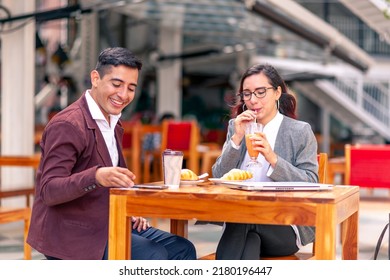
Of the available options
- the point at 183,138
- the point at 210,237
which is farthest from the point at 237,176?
the point at 183,138

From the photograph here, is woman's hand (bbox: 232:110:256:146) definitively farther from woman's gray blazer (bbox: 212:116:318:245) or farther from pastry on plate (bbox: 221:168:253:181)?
pastry on plate (bbox: 221:168:253:181)

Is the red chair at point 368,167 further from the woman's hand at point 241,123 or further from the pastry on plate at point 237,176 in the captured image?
the pastry on plate at point 237,176

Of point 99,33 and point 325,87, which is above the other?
point 99,33

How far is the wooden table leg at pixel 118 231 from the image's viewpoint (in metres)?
2.21

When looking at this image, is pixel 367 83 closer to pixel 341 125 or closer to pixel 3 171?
pixel 341 125

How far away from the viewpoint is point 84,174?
224 centimetres

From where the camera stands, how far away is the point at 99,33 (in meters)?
20.0

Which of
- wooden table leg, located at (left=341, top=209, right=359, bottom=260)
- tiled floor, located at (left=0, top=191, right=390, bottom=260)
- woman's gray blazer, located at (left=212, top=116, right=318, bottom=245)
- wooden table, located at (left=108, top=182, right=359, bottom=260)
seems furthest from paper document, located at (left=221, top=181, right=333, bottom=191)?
tiled floor, located at (left=0, top=191, right=390, bottom=260)

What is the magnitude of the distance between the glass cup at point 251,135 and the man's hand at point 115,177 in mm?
511

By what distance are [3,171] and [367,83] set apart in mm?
15822

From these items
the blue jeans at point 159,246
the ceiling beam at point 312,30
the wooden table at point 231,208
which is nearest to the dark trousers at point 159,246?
the blue jeans at point 159,246

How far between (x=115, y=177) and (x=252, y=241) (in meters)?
0.56

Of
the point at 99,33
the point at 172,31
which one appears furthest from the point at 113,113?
the point at 99,33

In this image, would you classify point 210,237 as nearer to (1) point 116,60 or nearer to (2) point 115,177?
(1) point 116,60
